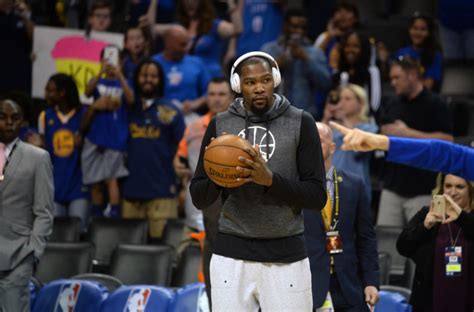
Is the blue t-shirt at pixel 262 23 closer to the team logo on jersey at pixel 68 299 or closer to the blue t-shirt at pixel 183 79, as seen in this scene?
the blue t-shirt at pixel 183 79

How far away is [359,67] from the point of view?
32.6ft

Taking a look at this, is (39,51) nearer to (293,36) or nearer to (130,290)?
(293,36)

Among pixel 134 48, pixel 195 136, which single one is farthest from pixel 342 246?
pixel 134 48

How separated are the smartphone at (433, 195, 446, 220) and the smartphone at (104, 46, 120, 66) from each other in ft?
14.9

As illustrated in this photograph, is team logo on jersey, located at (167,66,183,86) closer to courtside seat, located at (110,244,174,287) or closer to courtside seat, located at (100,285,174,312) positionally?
courtside seat, located at (110,244,174,287)

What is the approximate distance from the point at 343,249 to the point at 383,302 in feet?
4.52

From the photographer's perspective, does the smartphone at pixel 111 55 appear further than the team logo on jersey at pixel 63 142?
Yes

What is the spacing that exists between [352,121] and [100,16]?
Result: 3026 millimetres

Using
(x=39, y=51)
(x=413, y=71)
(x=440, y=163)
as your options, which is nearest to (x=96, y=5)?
(x=39, y=51)

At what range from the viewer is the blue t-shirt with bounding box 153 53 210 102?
1018 cm

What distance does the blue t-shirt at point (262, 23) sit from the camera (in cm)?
1112

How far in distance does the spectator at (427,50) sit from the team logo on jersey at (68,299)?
4.09 metres

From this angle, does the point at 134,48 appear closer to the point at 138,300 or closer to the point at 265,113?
the point at 138,300

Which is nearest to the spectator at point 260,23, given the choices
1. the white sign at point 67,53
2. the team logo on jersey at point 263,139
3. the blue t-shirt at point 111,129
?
the white sign at point 67,53
